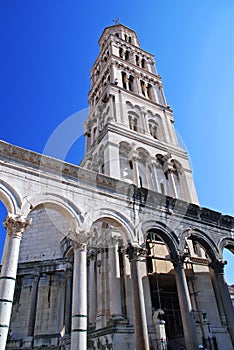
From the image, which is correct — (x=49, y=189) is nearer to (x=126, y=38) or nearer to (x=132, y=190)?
(x=132, y=190)

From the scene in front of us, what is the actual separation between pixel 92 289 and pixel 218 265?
263 inches

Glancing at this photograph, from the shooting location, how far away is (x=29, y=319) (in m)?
15.1

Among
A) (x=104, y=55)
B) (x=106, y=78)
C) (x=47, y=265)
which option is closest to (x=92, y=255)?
(x=47, y=265)

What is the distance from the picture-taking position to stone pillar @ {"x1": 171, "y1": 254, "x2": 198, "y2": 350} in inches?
432

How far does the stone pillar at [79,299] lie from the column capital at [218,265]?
7.42m

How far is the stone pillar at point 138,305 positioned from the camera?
997 cm

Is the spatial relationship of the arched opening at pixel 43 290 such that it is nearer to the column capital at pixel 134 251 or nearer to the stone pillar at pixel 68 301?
the stone pillar at pixel 68 301

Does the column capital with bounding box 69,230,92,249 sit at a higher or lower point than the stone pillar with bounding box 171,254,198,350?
higher

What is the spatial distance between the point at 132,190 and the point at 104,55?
2367 cm

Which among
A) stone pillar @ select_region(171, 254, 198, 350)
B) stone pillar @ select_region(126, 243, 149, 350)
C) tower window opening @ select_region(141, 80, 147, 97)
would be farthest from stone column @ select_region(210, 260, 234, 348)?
tower window opening @ select_region(141, 80, 147, 97)

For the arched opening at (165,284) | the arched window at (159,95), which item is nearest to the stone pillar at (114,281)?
the arched opening at (165,284)

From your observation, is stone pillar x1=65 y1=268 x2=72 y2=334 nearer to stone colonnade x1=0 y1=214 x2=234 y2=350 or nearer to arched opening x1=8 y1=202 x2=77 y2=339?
arched opening x1=8 y1=202 x2=77 y2=339

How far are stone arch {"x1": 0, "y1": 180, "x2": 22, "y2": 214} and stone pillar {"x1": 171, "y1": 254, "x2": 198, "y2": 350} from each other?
7467mm

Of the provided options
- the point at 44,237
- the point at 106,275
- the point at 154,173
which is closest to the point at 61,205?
the point at 106,275
